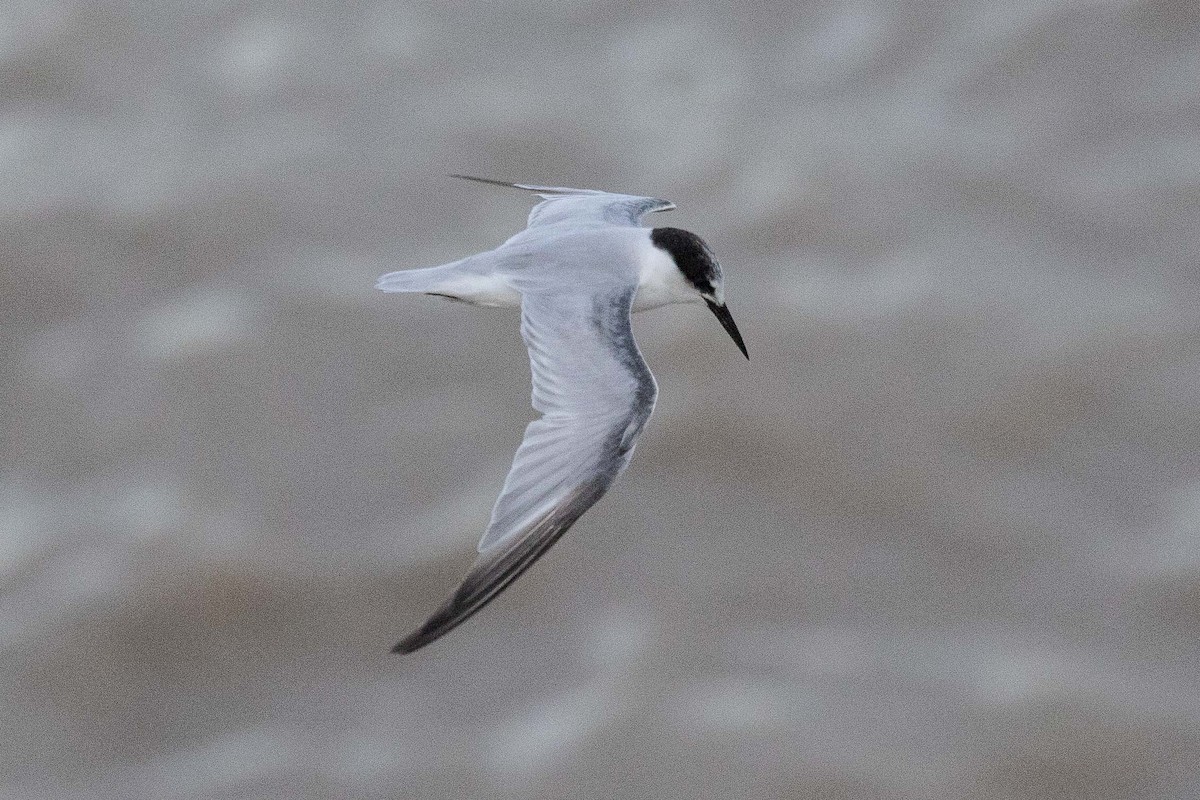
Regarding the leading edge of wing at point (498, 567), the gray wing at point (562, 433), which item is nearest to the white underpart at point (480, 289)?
the gray wing at point (562, 433)

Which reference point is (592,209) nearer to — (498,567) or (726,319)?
(726,319)

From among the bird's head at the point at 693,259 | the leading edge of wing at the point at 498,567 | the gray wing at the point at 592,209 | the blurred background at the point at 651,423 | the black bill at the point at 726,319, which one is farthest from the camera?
the gray wing at the point at 592,209

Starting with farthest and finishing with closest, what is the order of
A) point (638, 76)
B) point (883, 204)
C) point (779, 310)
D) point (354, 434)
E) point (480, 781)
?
1. point (638, 76)
2. point (883, 204)
3. point (779, 310)
4. point (354, 434)
5. point (480, 781)

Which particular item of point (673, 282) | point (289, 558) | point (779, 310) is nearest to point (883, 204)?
point (779, 310)

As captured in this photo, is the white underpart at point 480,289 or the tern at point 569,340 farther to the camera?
the white underpart at point 480,289

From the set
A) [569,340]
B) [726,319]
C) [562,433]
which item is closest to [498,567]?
[562,433]

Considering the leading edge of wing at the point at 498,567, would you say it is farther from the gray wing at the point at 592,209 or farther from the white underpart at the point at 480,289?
the gray wing at the point at 592,209

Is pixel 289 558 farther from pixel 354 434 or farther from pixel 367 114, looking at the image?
pixel 367 114
